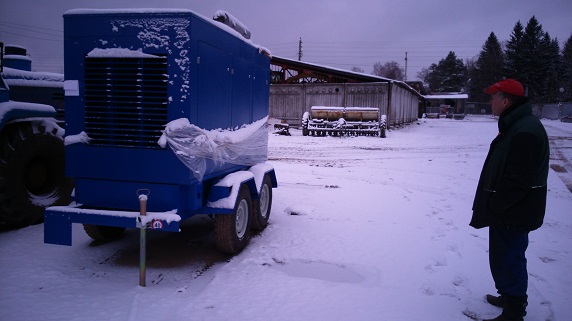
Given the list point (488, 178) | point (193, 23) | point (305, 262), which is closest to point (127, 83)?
point (193, 23)

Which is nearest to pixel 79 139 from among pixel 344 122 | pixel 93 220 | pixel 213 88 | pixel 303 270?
pixel 93 220

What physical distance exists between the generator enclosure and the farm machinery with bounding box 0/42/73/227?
1.48 m

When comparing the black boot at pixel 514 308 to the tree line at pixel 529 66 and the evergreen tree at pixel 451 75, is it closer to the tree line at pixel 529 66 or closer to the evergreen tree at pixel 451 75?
the tree line at pixel 529 66

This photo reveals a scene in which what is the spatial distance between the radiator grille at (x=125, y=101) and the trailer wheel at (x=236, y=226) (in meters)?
1.23

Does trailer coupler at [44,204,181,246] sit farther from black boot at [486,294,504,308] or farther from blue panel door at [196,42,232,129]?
black boot at [486,294,504,308]

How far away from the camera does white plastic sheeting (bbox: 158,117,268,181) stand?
4004 millimetres

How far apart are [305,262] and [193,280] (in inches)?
53.4

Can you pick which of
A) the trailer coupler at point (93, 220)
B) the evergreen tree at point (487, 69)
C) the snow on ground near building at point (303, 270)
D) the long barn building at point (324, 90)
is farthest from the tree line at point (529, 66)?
the trailer coupler at point (93, 220)

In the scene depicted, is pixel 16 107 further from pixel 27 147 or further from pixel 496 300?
pixel 496 300

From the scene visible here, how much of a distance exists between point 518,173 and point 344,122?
19.3 meters

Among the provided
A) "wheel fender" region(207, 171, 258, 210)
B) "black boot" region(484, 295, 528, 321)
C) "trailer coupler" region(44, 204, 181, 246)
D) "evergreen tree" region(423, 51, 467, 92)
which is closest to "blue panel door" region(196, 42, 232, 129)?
"wheel fender" region(207, 171, 258, 210)

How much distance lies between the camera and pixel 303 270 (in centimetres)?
456

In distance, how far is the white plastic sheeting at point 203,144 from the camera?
13.1 feet

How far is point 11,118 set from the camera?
17.1 ft
